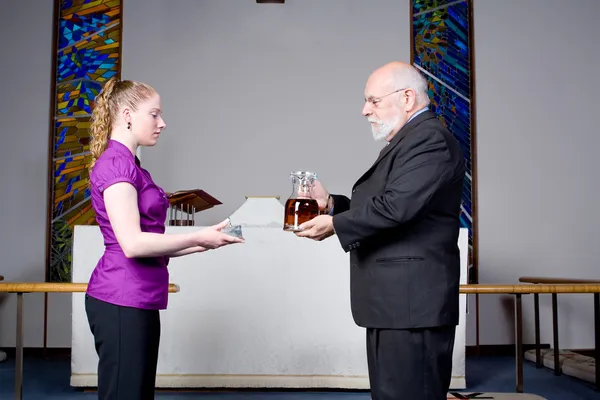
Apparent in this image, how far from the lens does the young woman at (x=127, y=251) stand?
1.67m

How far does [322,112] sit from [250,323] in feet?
7.40

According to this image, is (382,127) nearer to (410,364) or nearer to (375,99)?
(375,99)

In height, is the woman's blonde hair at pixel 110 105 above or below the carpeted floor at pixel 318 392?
above

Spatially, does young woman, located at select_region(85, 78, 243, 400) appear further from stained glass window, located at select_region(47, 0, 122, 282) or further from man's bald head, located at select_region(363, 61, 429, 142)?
stained glass window, located at select_region(47, 0, 122, 282)

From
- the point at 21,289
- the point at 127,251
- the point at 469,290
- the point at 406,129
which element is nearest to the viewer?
the point at 127,251

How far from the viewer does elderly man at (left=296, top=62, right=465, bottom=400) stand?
179cm

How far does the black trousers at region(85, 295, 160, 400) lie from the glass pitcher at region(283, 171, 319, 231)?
56cm

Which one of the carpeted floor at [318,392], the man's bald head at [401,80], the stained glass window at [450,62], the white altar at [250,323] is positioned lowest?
the carpeted floor at [318,392]

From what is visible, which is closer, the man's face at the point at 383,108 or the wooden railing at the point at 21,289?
the man's face at the point at 383,108

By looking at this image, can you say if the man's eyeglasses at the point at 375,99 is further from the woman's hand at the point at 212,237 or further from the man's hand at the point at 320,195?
the woman's hand at the point at 212,237

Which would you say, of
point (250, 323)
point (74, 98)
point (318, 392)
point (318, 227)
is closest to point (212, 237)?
point (318, 227)

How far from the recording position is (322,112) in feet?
17.5

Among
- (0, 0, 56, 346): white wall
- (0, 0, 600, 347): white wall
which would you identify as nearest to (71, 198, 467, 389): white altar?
(0, 0, 600, 347): white wall

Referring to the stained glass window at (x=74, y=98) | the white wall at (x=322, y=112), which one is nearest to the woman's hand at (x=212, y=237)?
the white wall at (x=322, y=112)
